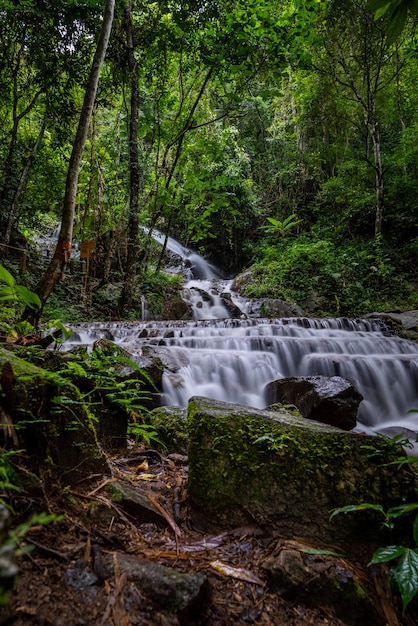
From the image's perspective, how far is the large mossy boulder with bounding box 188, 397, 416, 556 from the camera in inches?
60.4

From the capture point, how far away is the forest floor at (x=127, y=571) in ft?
2.80

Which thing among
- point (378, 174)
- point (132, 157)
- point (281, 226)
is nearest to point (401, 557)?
point (132, 157)

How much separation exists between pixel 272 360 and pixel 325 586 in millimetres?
5243

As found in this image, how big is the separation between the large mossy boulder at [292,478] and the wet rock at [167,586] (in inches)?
23.0

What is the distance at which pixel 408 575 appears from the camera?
3.67 feet

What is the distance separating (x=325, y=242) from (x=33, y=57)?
11.5 metres

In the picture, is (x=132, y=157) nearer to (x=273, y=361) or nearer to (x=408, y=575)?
(x=273, y=361)

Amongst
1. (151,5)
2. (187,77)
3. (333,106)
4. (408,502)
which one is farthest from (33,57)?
(333,106)

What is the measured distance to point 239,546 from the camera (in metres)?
1.48

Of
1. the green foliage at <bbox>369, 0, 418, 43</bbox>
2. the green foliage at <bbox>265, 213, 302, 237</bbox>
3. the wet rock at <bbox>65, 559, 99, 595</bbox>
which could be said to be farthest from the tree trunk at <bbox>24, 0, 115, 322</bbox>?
the green foliage at <bbox>265, 213, 302, 237</bbox>

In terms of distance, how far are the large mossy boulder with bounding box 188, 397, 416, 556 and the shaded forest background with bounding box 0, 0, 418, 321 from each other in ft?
16.5

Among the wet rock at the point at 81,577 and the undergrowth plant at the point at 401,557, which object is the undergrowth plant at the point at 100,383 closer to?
the wet rock at the point at 81,577

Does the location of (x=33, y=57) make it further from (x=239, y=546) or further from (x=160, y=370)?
(x=239, y=546)

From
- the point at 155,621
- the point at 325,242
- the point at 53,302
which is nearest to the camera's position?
the point at 155,621
